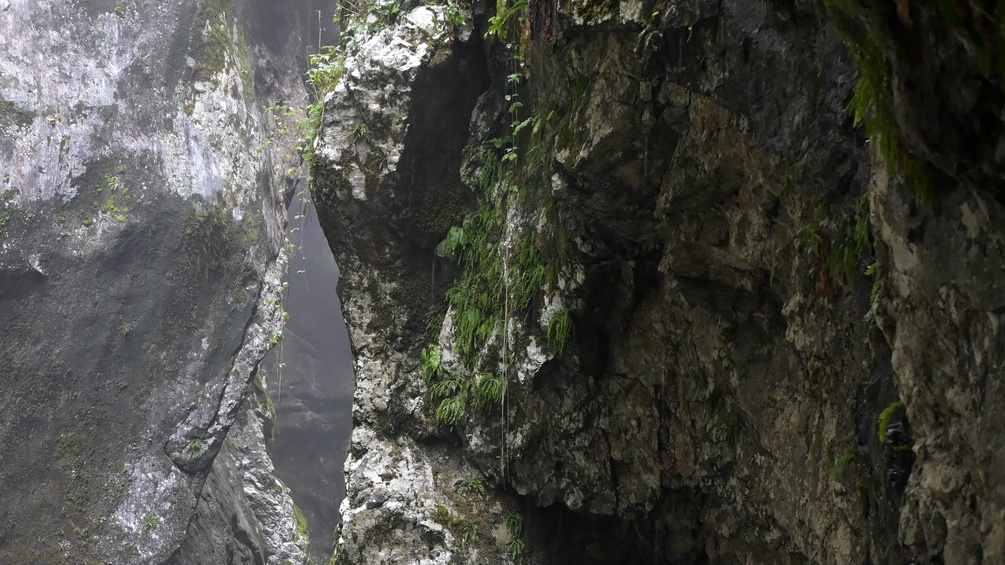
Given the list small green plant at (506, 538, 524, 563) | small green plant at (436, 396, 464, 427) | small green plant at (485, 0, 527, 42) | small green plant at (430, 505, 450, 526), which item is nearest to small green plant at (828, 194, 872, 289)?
small green plant at (485, 0, 527, 42)

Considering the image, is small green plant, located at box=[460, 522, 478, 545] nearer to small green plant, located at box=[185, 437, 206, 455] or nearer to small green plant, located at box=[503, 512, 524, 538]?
small green plant, located at box=[503, 512, 524, 538]

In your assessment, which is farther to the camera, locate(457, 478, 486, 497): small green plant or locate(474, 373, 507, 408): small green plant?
locate(457, 478, 486, 497): small green plant

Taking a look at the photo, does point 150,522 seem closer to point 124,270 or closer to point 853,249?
point 124,270

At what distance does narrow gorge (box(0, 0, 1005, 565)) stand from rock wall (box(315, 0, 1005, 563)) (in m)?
0.02

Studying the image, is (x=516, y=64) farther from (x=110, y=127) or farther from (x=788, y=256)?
(x=110, y=127)

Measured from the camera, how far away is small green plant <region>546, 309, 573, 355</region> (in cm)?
631

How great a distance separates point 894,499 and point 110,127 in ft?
41.4

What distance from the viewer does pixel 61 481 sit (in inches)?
450

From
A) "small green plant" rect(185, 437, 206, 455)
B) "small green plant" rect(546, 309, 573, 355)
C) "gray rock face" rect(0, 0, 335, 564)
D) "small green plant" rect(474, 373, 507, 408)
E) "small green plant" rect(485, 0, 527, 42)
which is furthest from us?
"small green plant" rect(185, 437, 206, 455)

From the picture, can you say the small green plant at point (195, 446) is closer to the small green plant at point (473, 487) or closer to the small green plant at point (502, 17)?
the small green plant at point (473, 487)

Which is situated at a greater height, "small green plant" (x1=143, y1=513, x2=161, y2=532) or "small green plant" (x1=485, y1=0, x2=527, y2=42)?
"small green plant" (x1=485, y1=0, x2=527, y2=42)

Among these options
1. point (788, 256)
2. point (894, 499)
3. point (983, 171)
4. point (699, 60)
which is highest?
point (699, 60)

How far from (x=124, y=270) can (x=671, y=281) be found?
10158mm

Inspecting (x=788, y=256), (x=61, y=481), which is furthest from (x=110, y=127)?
(x=788, y=256)
